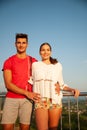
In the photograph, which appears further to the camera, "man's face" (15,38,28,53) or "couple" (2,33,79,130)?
"man's face" (15,38,28,53)

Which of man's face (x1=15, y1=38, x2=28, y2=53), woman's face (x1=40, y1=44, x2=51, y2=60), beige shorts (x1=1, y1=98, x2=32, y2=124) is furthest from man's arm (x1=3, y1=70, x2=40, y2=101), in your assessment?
woman's face (x1=40, y1=44, x2=51, y2=60)

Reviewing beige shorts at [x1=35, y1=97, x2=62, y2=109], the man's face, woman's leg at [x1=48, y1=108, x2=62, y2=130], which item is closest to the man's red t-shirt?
the man's face

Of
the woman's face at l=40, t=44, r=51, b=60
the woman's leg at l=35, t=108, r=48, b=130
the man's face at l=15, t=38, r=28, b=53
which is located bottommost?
the woman's leg at l=35, t=108, r=48, b=130

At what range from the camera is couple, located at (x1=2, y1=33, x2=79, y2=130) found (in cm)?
187

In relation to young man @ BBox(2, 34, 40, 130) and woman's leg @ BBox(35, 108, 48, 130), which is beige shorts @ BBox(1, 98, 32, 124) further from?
woman's leg @ BBox(35, 108, 48, 130)

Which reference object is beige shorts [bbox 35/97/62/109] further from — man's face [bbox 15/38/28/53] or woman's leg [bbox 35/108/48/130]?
man's face [bbox 15/38/28/53]

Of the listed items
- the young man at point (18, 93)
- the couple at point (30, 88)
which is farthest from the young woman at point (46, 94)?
the young man at point (18, 93)

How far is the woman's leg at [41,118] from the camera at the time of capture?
1.83 meters

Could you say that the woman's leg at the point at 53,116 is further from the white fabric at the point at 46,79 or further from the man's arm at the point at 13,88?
the man's arm at the point at 13,88

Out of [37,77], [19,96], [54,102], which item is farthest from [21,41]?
[54,102]

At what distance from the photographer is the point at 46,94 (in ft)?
6.13

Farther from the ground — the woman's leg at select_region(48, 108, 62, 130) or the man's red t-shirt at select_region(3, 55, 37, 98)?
the man's red t-shirt at select_region(3, 55, 37, 98)

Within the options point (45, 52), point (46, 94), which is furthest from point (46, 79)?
point (45, 52)

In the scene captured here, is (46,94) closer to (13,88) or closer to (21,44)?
(13,88)
